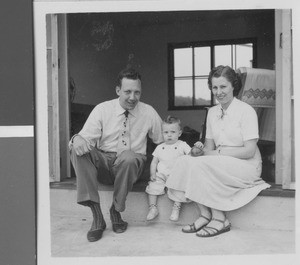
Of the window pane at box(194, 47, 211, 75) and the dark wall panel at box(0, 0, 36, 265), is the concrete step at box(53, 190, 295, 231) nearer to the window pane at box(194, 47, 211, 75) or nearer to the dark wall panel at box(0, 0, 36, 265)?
the dark wall panel at box(0, 0, 36, 265)

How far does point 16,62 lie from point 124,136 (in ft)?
2.20

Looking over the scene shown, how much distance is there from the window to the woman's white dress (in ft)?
5.37

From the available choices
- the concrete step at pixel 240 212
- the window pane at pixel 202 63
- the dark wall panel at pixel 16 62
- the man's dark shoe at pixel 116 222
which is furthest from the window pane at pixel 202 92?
the dark wall panel at pixel 16 62

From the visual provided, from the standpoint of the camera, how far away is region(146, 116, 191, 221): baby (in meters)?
1.72

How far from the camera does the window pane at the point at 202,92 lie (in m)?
3.87

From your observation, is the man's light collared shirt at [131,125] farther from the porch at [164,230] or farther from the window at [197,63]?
the window at [197,63]

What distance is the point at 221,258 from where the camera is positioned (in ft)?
4.54

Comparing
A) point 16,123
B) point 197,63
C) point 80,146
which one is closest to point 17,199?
point 16,123

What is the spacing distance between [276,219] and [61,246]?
2.85 ft

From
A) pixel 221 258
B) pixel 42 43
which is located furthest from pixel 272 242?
pixel 42 43

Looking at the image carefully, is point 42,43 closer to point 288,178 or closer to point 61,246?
point 61,246

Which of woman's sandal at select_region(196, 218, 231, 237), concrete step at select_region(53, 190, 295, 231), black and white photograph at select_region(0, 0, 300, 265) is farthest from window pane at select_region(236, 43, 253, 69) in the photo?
woman's sandal at select_region(196, 218, 231, 237)

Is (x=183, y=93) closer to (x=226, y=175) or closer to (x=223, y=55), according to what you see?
(x=223, y=55)

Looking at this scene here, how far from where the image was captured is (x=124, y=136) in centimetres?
180
